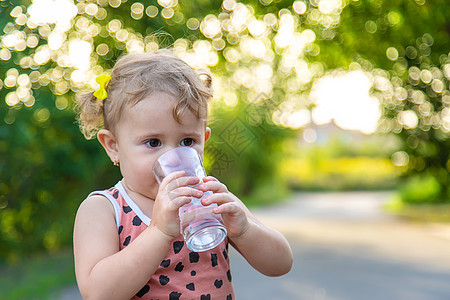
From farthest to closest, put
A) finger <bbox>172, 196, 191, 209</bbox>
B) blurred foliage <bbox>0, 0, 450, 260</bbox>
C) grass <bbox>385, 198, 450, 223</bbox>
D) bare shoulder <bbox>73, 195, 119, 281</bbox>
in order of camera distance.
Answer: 1. grass <bbox>385, 198, 450, 223</bbox>
2. blurred foliage <bbox>0, 0, 450, 260</bbox>
3. bare shoulder <bbox>73, 195, 119, 281</bbox>
4. finger <bbox>172, 196, 191, 209</bbox>

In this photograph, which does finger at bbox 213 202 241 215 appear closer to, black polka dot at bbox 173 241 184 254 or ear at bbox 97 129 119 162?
black polka dot at bbox 173 241 184 254

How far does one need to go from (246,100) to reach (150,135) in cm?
1026

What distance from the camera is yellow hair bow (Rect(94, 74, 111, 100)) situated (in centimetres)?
155

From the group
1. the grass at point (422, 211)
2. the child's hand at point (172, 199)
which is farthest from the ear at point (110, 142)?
the grass at point (422, 211)

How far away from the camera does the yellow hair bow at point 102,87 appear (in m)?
1.55

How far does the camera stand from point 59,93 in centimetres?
518

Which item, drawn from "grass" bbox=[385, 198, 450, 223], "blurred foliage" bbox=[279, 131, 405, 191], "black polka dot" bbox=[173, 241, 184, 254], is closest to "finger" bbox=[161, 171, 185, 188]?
"black polka dot" bbox=[173, 241, 184, 254]

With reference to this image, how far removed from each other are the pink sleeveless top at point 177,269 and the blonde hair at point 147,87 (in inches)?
11.0

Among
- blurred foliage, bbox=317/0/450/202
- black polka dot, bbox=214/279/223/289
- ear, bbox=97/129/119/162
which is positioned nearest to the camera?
black polka dot, bbox=214/279/223/289

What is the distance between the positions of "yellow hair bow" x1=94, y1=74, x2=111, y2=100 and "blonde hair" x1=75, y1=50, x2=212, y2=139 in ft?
0.04

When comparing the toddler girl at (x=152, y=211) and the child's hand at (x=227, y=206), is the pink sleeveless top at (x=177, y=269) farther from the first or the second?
the child's hand at (x=227, y=206)

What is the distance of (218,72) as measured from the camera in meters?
9.81

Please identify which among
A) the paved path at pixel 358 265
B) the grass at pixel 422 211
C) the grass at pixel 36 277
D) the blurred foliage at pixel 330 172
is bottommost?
the blurred foliage at pixel 330 172

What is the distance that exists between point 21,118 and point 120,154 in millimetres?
2812
